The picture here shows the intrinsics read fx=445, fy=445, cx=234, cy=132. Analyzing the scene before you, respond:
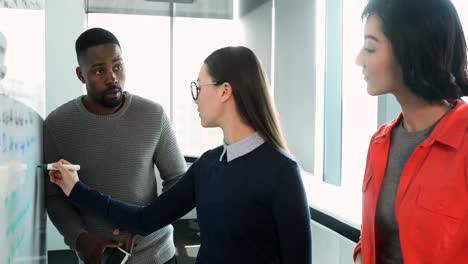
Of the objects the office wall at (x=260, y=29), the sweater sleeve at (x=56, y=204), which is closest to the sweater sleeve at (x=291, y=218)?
the sweater sleeve at (x=56, y=204)

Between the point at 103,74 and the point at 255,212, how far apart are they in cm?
74

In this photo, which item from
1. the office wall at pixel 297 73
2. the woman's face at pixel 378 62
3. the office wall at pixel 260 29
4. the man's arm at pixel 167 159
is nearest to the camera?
the woman's face at pixel 378 62

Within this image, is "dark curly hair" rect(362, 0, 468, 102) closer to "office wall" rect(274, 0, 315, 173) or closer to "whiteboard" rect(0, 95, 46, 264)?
"whiteboard" rect(0, 95, 46, 264)

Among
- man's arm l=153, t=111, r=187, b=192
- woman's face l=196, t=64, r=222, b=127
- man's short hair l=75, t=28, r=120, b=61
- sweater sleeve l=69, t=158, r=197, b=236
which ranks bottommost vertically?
sweater sleeve l=69, t=158, r=197, b=236

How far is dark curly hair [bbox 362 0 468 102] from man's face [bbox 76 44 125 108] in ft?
3.11

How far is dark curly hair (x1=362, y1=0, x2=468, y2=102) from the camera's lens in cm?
98

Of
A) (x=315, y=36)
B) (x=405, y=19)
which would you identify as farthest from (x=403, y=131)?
(x=315, y=36)

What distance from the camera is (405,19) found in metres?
1.00

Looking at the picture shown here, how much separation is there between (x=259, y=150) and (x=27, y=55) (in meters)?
0.66

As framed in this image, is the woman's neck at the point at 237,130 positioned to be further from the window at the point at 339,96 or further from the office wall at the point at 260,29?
the office wall at the point at 260,29

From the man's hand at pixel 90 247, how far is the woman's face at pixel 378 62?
3.10ft

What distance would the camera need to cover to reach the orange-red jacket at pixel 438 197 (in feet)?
2.91

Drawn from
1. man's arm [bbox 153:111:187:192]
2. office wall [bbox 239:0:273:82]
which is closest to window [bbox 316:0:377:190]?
office wall [bbox 239:0:273:82]

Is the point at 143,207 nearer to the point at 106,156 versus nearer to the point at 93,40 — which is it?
the point at 106,156
